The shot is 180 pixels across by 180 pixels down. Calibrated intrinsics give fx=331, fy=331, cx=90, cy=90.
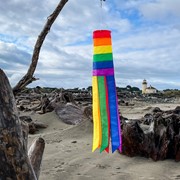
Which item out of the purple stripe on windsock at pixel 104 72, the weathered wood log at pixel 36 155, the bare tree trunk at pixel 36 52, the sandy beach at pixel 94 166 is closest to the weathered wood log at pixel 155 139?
the sandy beach at pixel 94 166

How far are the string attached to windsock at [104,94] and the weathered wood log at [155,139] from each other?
110cm

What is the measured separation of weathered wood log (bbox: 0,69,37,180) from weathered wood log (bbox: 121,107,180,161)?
10.2 ft

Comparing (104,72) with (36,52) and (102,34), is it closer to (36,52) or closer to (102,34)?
(102,34)

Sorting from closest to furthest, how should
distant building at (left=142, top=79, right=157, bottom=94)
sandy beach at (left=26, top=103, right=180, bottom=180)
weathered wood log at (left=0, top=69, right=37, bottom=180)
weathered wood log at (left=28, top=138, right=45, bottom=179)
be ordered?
weathered wood log at (left=0, top=69, right=37, bottom=180), weathered wood log at (left=28, top=138, right=45, bottom=179), sandy beach at (left=26, top=103, right=180, bottom=180), distant building at (left=142, top=79, right=157, bottom=94)

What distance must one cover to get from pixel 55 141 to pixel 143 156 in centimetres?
231

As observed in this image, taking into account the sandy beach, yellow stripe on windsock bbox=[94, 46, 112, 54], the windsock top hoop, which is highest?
the windsock top hoop

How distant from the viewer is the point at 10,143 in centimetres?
235

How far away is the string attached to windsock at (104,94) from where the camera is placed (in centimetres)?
422

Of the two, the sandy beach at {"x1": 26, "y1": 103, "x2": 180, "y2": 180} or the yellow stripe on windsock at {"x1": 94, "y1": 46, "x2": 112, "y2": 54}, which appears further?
the sandy beach at {"x1": 26, "y1": 103, "x2": 180, "y2": 180}

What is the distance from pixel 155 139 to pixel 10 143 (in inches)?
132

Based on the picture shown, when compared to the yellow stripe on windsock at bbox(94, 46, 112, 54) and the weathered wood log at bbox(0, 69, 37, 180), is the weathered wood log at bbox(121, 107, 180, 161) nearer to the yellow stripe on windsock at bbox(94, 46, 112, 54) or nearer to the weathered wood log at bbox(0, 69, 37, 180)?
the yellow stripe on windsock at bbox(94, 46, 112, 54)

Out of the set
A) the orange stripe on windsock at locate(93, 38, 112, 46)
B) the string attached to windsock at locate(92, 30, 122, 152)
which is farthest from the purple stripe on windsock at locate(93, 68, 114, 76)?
the orange stripe on windsock at locate(93, 38, 112, 46)

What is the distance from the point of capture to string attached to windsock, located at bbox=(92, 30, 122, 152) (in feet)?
13.8

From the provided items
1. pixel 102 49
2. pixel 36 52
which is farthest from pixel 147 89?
pixel 36 52
